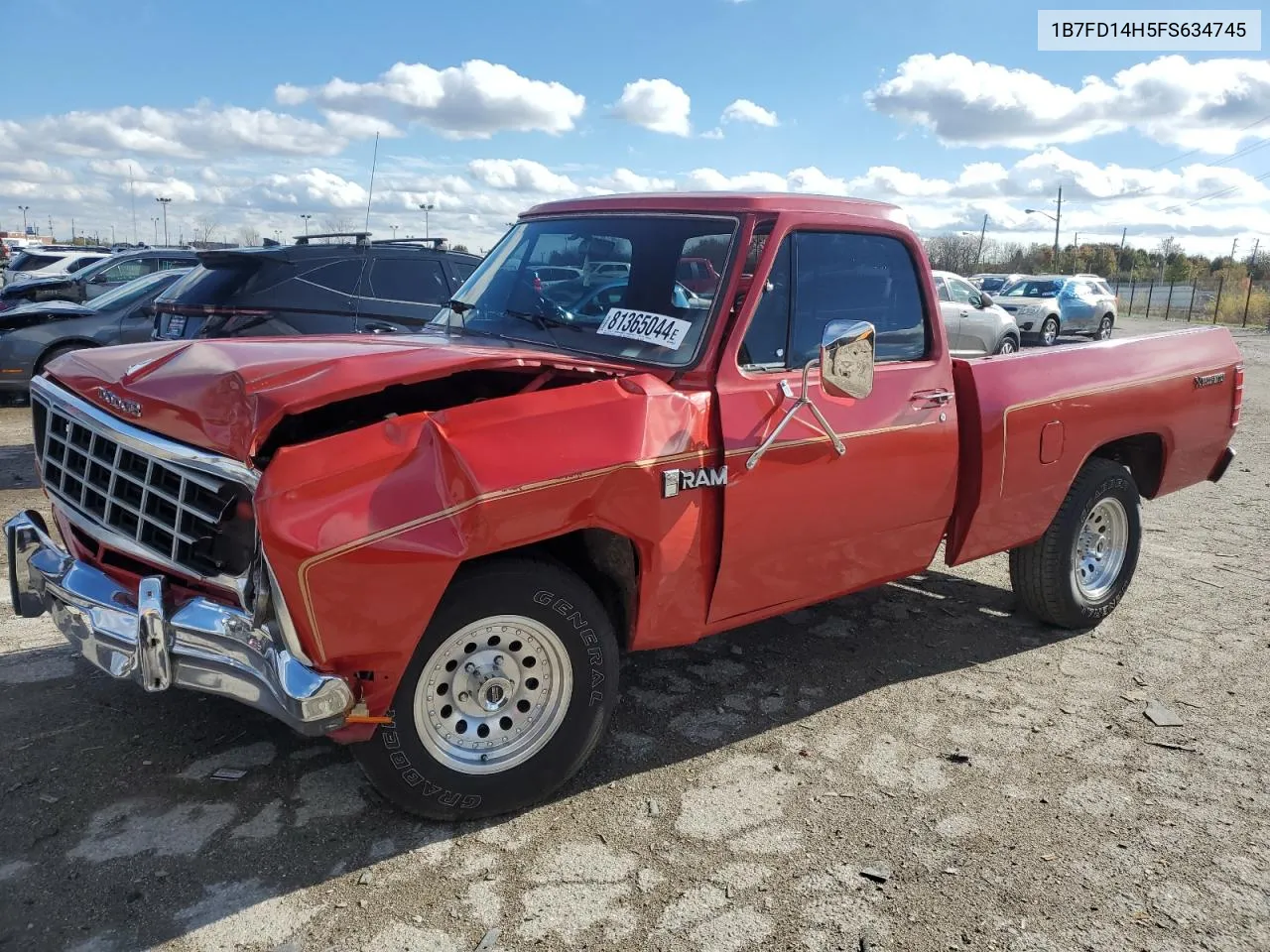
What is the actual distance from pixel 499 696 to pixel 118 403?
1.59 meters

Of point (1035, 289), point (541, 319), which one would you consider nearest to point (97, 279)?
point (541, 319)

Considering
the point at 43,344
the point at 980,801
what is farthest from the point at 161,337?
the point at 980,801

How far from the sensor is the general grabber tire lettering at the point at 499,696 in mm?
3033

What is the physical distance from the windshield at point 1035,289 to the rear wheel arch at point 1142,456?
21027 mm

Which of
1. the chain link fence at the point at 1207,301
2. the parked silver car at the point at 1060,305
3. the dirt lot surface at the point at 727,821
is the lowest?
the dirt lot surface at the point at 727,821

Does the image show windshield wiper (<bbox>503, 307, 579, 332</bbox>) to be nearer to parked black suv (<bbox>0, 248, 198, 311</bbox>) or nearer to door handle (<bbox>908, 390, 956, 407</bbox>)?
door handle (<bbox>908, 390, 956, 407</bbox>)

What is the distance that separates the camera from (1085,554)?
5.26m

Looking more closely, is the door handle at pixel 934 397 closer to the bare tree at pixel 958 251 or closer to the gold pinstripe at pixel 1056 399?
the gold pinstripe at pixel 1056 399

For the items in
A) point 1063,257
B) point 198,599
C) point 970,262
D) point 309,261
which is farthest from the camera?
point 1063,257

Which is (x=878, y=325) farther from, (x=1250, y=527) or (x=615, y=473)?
(x=1250, y=527)

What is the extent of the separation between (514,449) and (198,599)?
41.2 inches

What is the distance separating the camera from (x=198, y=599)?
9.43ft

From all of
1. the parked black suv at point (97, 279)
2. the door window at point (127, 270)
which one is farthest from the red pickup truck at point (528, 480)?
the door window at point (127, 270)

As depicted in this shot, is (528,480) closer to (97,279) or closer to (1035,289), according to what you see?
(97,279)
